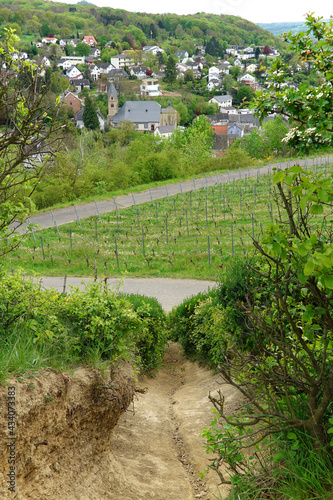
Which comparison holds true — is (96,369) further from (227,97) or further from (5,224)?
(227,97)

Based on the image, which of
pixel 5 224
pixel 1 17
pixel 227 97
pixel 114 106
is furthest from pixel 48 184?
pixel 1 17

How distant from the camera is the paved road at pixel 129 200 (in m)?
24.6

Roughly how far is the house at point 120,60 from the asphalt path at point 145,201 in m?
133

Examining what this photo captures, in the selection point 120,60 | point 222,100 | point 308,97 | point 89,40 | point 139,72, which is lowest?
point 222,100

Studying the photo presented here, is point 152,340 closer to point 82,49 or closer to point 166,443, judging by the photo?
point 166,443

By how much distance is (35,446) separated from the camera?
424cm

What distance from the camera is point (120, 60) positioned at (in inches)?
6196

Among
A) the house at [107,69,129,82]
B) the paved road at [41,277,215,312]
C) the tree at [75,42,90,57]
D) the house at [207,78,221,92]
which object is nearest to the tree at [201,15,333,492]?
the paved road at [41,277,215,312]

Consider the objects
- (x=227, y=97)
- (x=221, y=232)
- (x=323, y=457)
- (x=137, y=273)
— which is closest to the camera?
(x=323, y=457)

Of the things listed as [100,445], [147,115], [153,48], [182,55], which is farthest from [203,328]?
[182,55]

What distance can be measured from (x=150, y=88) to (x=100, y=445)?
12021 centimetres

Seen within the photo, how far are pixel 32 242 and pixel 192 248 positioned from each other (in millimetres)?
7005

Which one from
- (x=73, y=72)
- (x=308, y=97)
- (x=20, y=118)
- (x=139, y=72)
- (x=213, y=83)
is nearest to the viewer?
(x=20, y=118)

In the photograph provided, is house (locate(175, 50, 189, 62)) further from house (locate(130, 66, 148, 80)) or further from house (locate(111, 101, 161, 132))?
house (locate(111, 101, 161, 132))
